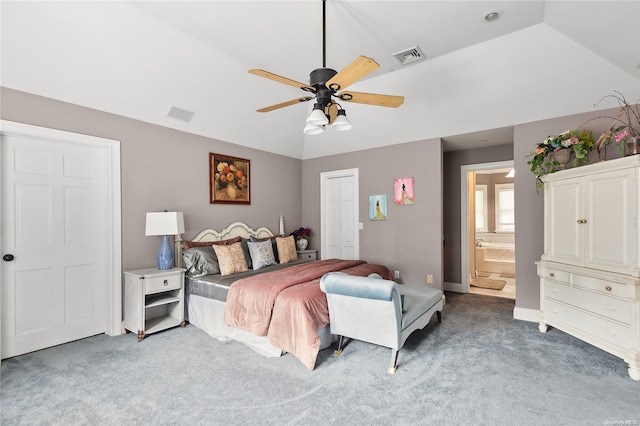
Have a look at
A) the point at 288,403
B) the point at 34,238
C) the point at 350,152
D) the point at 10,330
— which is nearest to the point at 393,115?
the point at 350,152

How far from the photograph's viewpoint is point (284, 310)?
2840 mm

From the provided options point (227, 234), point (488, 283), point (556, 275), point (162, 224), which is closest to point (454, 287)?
point (488, 283)

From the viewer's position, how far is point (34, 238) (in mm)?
3115

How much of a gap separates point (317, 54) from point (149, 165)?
244 centimetres

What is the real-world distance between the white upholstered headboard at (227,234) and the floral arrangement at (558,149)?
156 inches

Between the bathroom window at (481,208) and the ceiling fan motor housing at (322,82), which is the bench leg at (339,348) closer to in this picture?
the ceiling fan motor housing at (322,82)

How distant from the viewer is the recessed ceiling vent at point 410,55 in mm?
3441

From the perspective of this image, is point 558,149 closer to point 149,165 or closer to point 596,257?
point 596,257

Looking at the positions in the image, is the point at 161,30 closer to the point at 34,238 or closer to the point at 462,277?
the point at 34,238

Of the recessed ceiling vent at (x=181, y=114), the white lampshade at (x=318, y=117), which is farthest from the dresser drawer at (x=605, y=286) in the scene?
the recessed ceiling vent at (x=181, y=114)

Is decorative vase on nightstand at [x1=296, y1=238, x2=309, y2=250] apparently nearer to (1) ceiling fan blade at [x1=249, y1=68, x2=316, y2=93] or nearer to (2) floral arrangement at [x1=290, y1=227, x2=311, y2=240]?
(2) floral arrangement at [x1=290, y1=227, x2=311, y2=240]

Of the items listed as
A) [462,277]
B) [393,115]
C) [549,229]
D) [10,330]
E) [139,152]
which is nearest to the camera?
[10,330]

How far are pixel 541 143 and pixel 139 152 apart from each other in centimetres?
480

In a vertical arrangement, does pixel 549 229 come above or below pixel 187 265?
above
